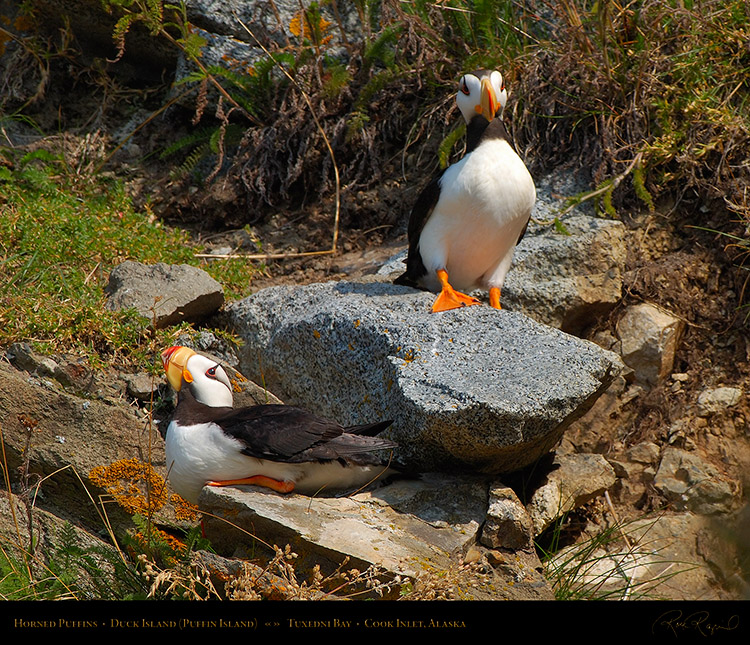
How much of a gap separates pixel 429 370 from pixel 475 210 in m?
1.23

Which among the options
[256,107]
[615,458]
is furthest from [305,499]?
[256,107]

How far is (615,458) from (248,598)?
2635 mm

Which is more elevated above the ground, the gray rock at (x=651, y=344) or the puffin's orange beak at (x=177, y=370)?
the puffin's orange beak at (x=177, y=370)

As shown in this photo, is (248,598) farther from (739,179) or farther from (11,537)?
(739,179)

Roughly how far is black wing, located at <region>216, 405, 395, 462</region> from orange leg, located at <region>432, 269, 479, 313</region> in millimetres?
1049

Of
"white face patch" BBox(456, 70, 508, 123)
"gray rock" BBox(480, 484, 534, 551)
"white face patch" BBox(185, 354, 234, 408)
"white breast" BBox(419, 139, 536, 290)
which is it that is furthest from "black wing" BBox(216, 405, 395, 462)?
"white face patch" BBox(456, 70, 508, 123)

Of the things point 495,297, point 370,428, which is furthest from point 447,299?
point 370,428

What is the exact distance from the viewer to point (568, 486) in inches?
164

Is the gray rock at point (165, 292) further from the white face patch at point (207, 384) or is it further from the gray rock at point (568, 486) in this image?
the gray rock at point (568, 486)

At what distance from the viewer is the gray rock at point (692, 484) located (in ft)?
14.1

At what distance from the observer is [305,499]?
3.59 m

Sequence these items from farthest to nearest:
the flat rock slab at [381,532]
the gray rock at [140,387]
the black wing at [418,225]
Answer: the black wing at [418,225]
the gray rock at [140,387]
the flat rock slab at [381,532]

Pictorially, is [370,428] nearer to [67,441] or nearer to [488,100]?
[67,441]

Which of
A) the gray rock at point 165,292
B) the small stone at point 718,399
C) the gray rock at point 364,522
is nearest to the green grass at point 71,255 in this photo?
the gray rock at point 165,292
